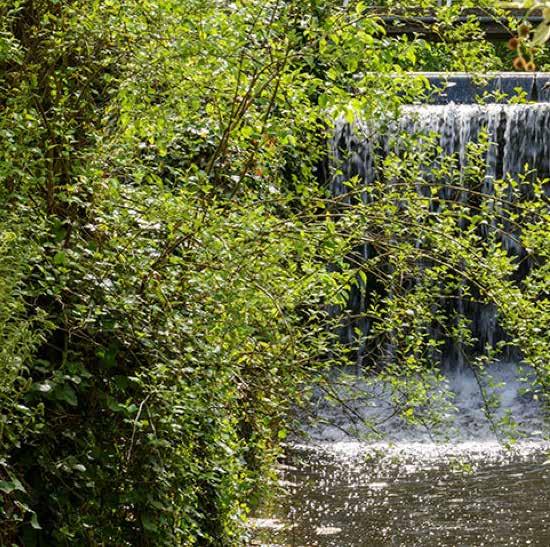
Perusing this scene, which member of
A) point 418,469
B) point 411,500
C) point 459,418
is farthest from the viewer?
point 459,418

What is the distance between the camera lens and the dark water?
7281mm

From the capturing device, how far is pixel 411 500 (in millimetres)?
8102

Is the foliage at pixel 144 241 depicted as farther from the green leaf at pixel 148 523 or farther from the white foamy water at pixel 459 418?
the white foamy water at pixel 459 418

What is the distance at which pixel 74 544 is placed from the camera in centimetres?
435

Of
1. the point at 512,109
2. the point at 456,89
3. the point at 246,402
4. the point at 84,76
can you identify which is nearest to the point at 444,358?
the point at 512,109

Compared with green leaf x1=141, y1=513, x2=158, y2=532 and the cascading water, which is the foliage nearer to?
green leaf x1=141, y1=513, x2=158, y2=532

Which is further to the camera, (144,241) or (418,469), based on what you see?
(418,469)

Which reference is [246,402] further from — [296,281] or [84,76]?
[84,76]

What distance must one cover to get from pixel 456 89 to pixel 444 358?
4.54m

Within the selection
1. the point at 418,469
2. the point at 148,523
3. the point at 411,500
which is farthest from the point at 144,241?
the point at 418,469

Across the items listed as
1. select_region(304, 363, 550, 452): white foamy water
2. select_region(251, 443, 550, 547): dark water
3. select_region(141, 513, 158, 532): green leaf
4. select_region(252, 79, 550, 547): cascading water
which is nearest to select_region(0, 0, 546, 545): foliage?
select_region(141, 513, 158, 532): green leaf

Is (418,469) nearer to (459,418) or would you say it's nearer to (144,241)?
(459,418)

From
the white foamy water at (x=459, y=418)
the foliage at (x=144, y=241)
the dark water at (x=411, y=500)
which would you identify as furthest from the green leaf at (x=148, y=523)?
the white foamy water at (x=459, y=418)

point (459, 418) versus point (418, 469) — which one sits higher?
point (418, 469)
